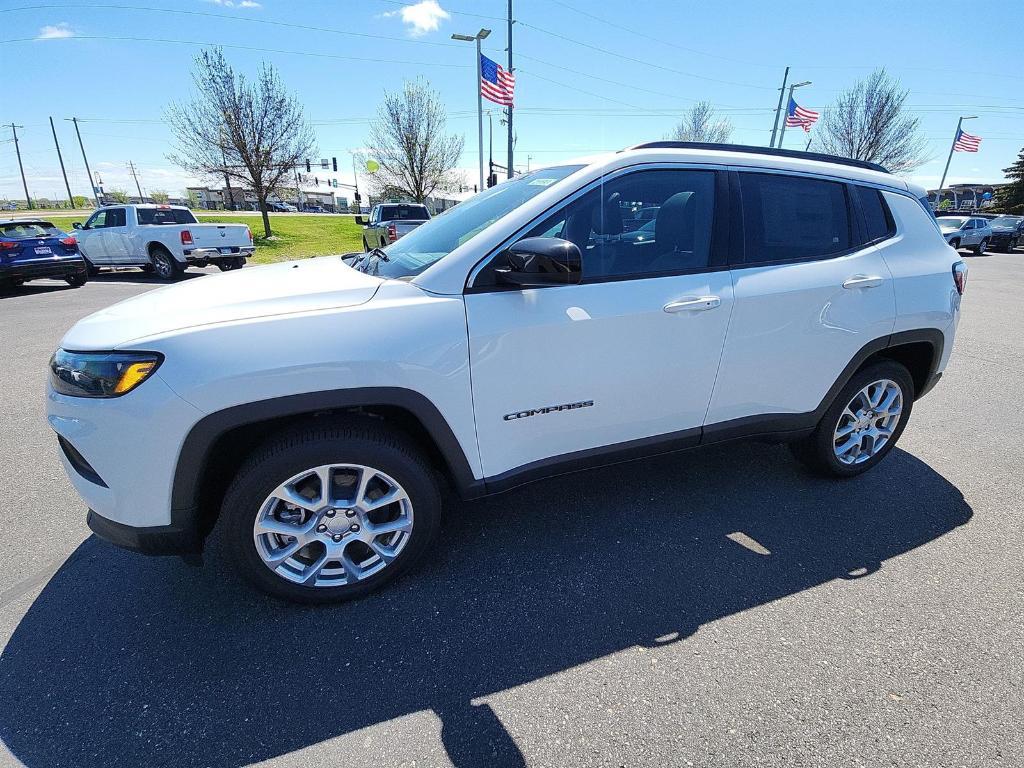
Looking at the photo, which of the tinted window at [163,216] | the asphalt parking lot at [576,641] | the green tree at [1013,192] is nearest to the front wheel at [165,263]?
the tinted window at [163,216]

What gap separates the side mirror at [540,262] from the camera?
2.01 metres

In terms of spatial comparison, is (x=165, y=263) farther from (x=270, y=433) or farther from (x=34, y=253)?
(x=270, y=433)

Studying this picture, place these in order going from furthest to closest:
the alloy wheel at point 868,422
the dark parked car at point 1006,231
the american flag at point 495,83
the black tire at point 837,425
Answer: the dark parked car at point 1006,231 < the american flag at point 495,83 < the alloy wheel at point 868,422 < the black tire at point 837,425

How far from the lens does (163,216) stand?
1273 centimetres

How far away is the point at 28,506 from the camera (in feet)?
9.86

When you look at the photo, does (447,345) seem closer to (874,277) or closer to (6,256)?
(874,277)

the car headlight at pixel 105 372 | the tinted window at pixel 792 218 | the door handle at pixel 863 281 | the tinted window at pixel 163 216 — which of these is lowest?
the car headlight at pixel 105 372

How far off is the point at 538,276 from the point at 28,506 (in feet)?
10.8

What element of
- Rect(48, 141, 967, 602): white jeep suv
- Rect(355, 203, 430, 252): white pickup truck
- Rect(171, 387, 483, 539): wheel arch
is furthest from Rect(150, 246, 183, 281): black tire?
Rect(171, 387, 483, 539): wheel arch

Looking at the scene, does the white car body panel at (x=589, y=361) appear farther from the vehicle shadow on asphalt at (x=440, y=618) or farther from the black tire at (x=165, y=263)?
the black tire at (x=165, y=263)

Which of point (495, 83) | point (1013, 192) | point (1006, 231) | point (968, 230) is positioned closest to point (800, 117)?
point (968, 230)

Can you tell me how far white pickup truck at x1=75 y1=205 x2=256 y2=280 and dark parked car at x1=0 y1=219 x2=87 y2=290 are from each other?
149 cm

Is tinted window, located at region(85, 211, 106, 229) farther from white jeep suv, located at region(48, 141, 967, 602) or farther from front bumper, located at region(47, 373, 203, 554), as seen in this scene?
front bumper, located at region(47, 373, 203, 554)

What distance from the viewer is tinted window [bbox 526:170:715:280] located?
232 cm
